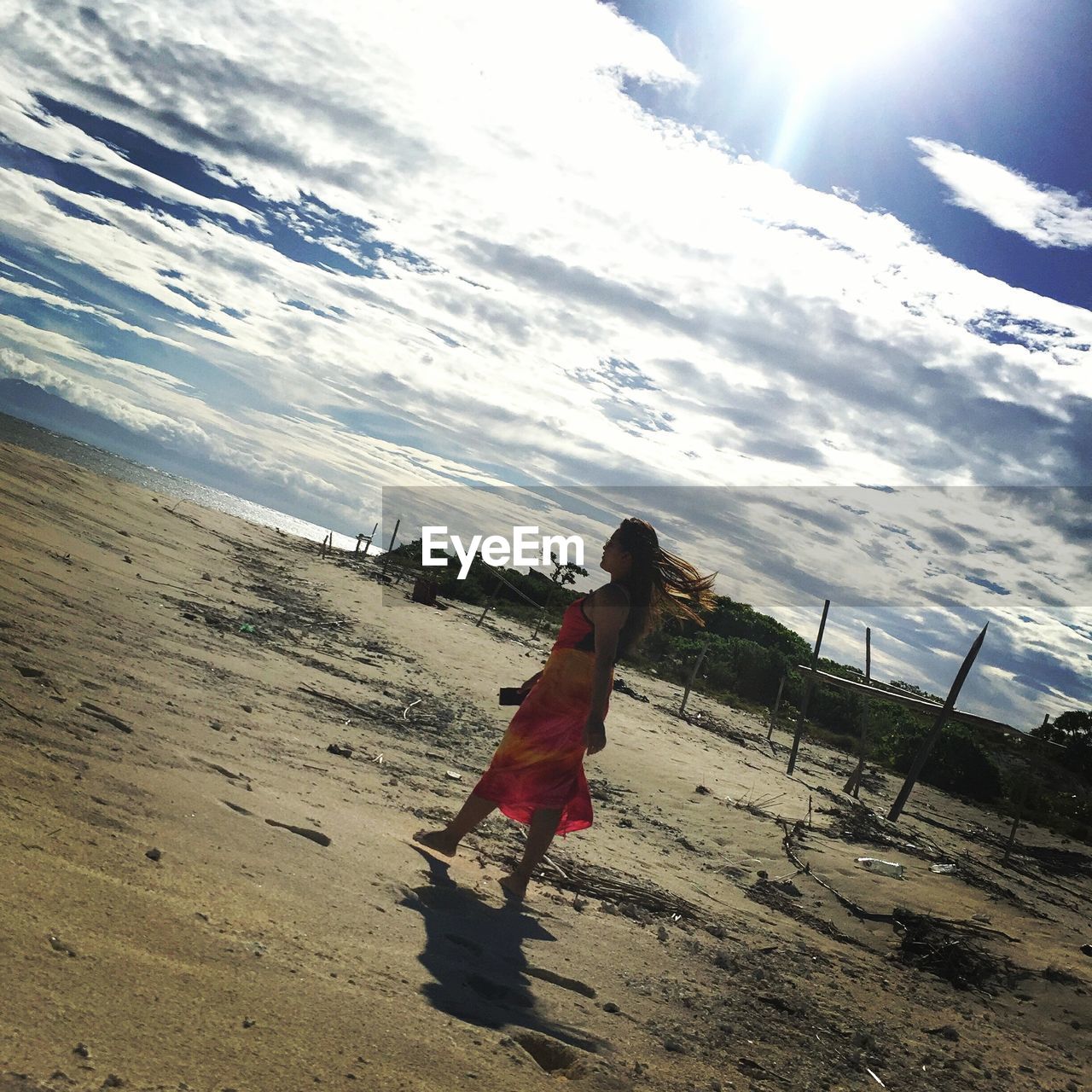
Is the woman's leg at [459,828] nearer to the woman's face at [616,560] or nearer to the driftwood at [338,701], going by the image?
the woman's face at [616,560]

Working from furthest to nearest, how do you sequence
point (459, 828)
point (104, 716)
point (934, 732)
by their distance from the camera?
point (934, 732) < point (459, 828) < point (104, 716)

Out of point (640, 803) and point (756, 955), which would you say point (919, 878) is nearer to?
point (640, 803)

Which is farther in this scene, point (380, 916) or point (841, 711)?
point (841, 711)

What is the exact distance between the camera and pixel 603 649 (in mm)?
3631

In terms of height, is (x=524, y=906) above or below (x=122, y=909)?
below

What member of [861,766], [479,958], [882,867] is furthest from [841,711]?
[479,958]

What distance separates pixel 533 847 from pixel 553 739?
51 centimetres

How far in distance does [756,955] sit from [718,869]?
6.00 ft

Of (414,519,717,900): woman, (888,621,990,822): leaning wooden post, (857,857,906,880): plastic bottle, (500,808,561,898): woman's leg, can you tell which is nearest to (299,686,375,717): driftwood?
(414,519,717,900): woman

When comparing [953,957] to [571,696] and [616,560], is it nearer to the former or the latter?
[571,696]

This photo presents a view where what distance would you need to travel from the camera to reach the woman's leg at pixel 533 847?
3.74 metres

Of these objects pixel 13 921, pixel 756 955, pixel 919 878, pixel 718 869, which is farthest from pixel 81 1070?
pixel 919 878

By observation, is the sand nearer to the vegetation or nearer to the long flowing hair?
the long flowing hair

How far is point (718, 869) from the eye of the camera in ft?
19.5
